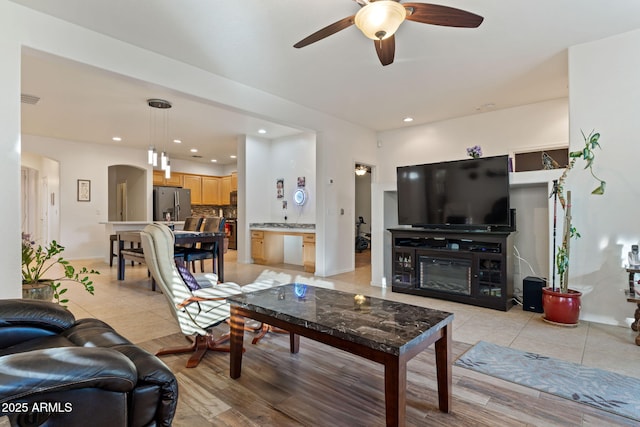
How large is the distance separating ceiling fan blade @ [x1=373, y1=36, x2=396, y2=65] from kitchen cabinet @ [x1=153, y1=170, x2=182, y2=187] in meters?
8.39

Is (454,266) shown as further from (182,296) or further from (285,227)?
(285,227)

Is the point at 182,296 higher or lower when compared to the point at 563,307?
higher

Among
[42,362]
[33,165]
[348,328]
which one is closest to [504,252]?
[348,328]

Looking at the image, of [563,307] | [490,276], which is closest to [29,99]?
[490,276]

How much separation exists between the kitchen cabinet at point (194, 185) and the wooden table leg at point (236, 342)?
8584 millimetres

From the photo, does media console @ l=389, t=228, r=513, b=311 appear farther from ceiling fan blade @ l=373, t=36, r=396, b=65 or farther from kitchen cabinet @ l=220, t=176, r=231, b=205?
kitchen cabinet @ l=220, t=176, r=231, b=205

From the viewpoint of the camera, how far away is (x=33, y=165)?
8.52m

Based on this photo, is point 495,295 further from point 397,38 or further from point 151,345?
point 151,345

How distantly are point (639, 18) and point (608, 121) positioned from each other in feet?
2.95

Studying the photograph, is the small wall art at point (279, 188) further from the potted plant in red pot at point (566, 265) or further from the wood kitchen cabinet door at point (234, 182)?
the potted plant in red pot at point (566, 265)

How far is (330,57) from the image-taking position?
3586 millimetres

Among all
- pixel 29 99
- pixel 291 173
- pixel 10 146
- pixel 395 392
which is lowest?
pixel 395 392

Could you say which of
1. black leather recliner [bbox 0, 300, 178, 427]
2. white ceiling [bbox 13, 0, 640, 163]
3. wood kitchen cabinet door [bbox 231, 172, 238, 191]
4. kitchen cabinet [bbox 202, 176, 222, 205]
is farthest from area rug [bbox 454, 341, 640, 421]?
kitchen cabinet [bbox 202, 176, 222, 205]

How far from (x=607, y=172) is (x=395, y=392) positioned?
3.36 m
